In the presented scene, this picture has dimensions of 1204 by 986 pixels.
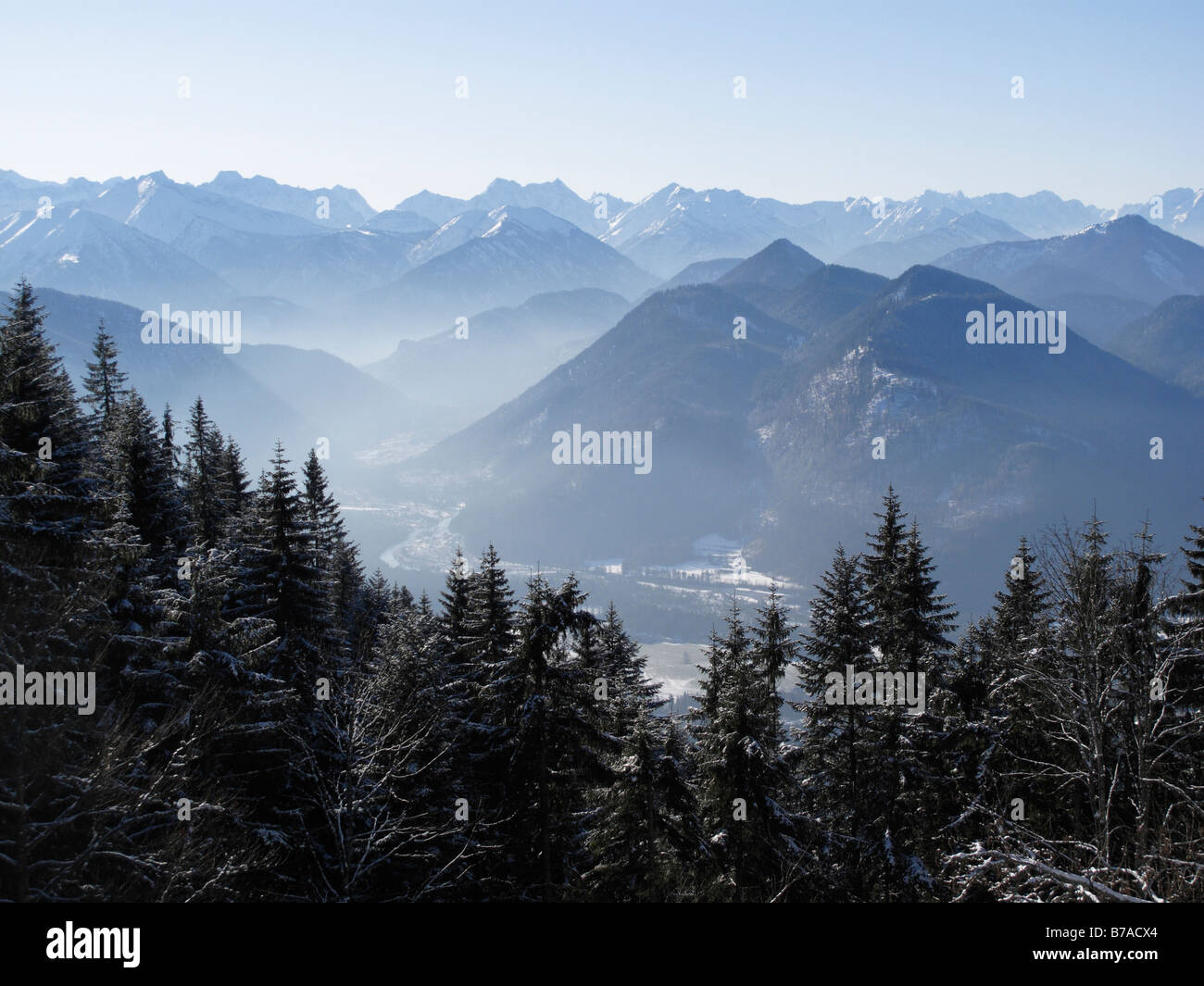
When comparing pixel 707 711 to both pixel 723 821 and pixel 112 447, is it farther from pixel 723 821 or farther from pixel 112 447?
pixel 112 447

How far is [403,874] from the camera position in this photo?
2112cm

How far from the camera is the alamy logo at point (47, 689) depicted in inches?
478

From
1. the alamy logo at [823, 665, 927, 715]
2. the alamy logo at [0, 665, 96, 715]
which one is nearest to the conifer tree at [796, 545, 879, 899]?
the alamy logo at [823, 665, 927, 715]

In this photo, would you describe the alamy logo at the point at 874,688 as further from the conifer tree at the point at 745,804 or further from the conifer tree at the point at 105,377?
the conifer tree at the point at 105,377

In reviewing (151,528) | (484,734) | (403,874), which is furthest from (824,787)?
(151,528)

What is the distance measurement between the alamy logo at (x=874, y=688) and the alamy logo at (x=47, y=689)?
20011 mm

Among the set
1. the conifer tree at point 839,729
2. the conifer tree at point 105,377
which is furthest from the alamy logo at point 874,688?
the conifer tree at point 105,377
